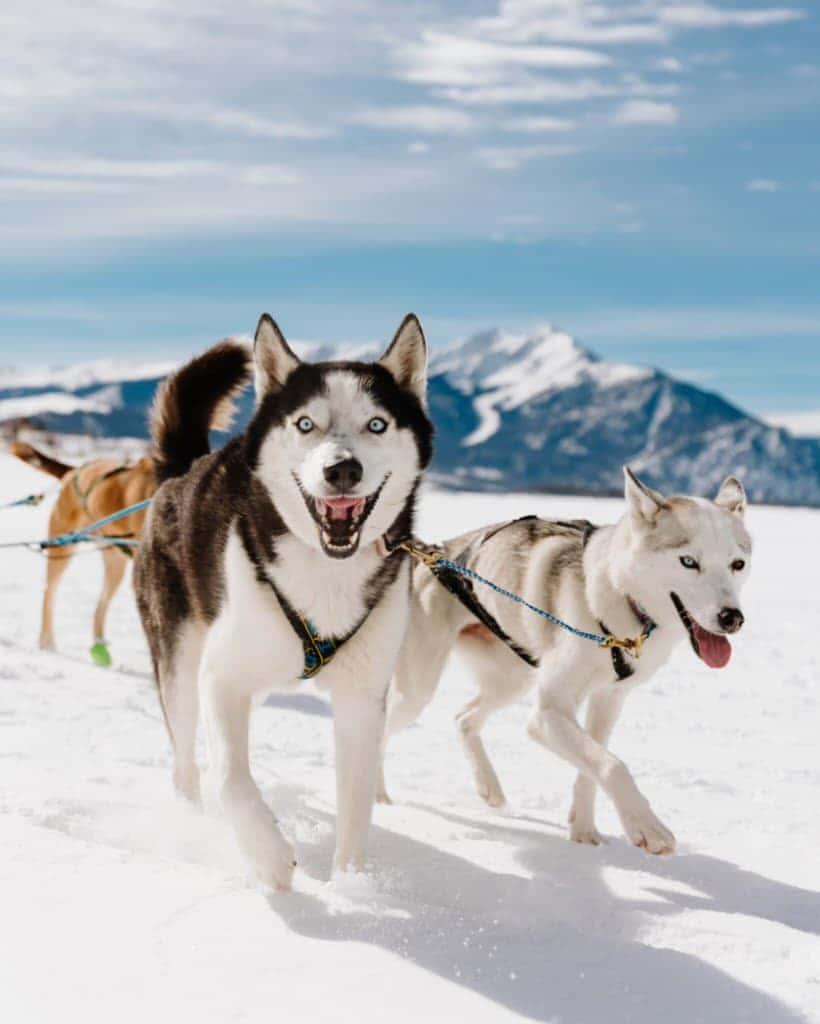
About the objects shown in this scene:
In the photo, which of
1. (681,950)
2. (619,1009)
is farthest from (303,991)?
(681,950)

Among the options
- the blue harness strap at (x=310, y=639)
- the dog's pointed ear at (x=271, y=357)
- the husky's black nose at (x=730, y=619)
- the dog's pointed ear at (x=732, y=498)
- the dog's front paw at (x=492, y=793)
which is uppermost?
the dog's pointed ear at (x=271, y=357)

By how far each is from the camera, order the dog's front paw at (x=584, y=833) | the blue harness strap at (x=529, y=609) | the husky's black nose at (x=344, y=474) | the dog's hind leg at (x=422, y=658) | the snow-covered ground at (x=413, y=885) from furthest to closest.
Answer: the dog's hind leg at (x=422, y=658) < the dog's front paw at (x=584, y=833) < the blue harness strap at (x=529, y=609) < the husky's black nose at (x=344, y=474) < the snow-covered ground at (x=413, y=885)

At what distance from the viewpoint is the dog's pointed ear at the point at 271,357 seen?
3.11m

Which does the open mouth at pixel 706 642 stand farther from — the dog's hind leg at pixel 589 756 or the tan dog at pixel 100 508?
the tan dog at pixel 100 508

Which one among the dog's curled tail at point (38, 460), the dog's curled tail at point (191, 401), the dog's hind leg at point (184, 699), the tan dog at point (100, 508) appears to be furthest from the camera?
the dog's curled tail at point (38, 460)

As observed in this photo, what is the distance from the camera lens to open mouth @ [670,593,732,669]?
3619 mm

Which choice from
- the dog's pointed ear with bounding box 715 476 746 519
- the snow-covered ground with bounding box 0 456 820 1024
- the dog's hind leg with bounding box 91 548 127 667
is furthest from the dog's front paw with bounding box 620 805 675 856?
the dog's hind leg with bounding box 91 548 127 667

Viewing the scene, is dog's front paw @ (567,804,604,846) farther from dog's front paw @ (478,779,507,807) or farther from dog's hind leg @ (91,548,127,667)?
dog's hind leg @ (91,548,127,667)

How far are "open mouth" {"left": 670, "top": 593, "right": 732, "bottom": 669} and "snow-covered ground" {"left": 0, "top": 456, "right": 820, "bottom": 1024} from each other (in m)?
0.72

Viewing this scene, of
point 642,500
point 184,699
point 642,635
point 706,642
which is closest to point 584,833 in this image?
point 642,635

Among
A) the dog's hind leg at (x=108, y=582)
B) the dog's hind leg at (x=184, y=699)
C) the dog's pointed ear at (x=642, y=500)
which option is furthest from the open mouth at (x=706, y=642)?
the dog's hind leg at (x=108, y=582)

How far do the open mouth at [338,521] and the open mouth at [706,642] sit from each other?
4.27 feet

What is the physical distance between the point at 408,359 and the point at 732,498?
144 centimetres

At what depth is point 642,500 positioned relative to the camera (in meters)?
3.79
